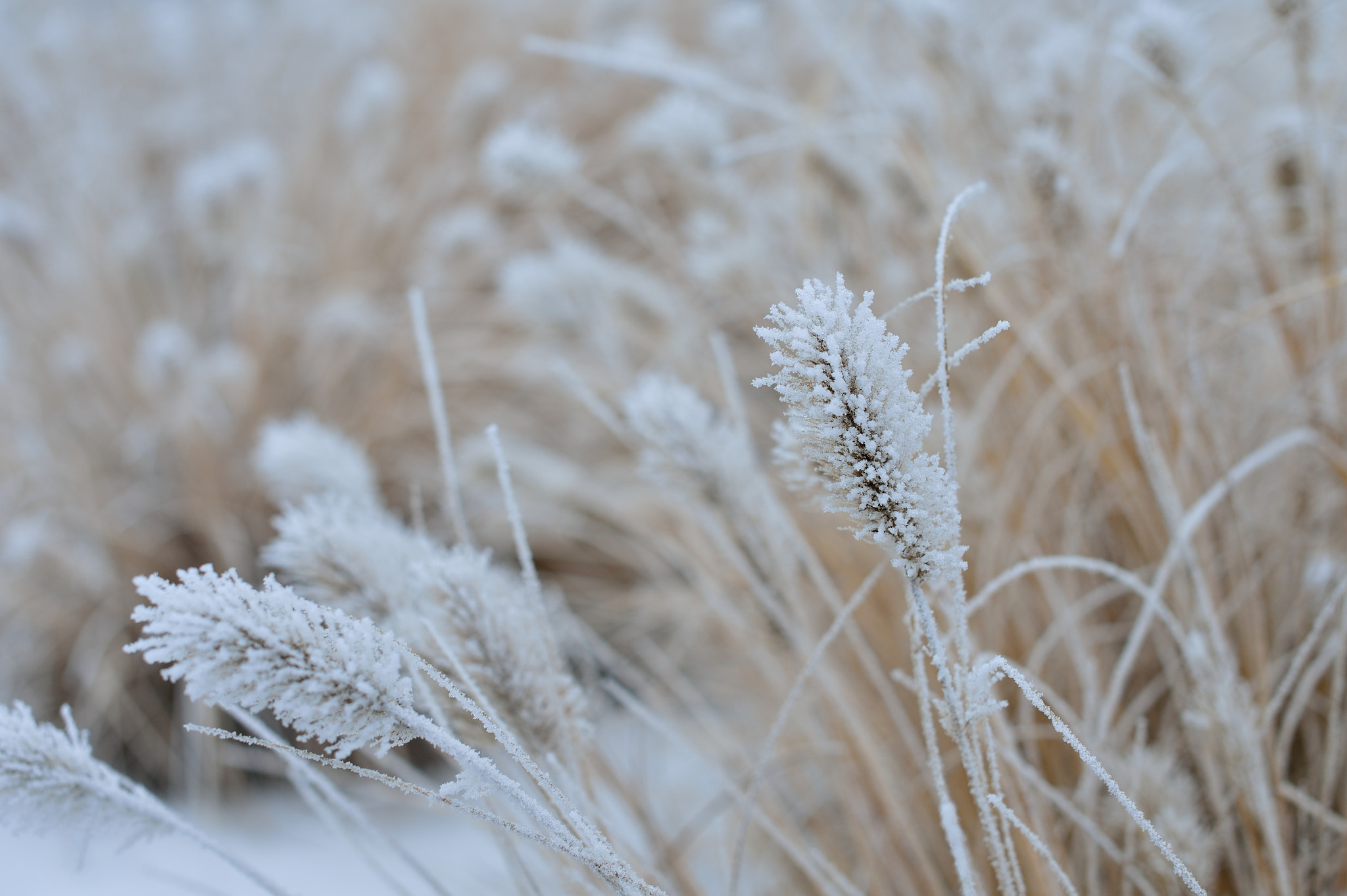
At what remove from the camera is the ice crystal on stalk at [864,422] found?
0.30 m

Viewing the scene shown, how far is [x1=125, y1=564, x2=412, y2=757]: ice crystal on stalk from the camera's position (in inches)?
11.6

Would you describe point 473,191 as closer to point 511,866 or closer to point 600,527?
point 600,527

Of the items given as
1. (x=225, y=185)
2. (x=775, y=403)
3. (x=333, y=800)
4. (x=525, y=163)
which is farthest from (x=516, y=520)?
(x=225, y=185)

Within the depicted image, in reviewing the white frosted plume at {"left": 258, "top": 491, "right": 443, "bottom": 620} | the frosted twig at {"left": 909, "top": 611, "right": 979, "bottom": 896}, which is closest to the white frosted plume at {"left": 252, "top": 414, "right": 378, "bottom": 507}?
the white frosted plume at {"left": 258, "top": 491, "right": 443, "bottom": 620}

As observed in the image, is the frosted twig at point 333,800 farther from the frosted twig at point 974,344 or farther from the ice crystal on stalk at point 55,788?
the frosted twig at point 974,344

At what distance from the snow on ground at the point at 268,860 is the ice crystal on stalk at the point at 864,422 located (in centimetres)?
64

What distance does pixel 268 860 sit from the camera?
102 cm

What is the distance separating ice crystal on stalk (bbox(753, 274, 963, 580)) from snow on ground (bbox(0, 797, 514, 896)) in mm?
635

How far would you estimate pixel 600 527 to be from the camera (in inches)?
51.2

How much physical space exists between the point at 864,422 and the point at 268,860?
3.21 feet

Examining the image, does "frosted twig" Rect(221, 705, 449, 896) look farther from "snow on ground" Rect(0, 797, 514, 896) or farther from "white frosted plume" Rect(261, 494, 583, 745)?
"snow on ground" Rect(0, 797, 514, 896)

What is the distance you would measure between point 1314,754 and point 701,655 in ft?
2.15

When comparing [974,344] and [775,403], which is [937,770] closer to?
[974,344]

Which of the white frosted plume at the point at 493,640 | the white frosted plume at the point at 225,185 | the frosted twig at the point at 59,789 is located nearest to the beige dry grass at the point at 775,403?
the white frosted plume at the point at 225,185
